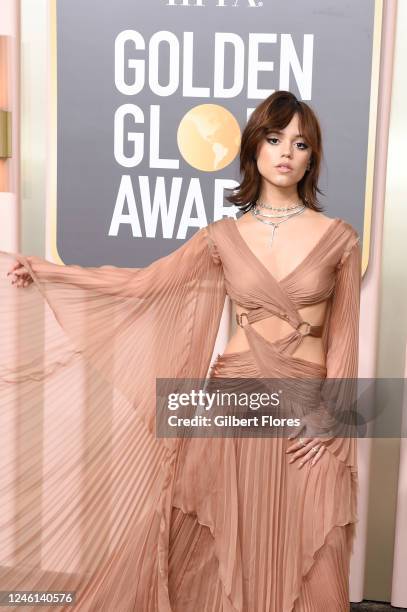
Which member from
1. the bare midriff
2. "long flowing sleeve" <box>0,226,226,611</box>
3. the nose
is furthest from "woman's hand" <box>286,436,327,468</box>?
the nose

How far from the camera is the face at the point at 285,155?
1.84 meters

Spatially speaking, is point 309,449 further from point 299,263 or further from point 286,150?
point 286,150

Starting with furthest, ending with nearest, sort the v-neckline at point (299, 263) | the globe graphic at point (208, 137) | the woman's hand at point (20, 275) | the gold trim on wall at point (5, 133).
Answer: the gold trim on wall at point (5, 133) < the globe graphic at point (208, 137) < the woman's hand at point (20, 275) < the v-neckline at point (299, 263)

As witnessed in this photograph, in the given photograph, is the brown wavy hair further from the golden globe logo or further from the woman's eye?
the golden globe logo

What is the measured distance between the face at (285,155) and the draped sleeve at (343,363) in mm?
196

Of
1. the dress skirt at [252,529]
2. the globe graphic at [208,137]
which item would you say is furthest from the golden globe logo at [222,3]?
the dress skirt at [252,529]

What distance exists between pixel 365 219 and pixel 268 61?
0.47 metres

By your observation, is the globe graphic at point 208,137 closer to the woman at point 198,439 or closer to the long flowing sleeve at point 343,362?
the woman at point 198,439

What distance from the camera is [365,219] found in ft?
6.93

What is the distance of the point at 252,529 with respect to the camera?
1898mm

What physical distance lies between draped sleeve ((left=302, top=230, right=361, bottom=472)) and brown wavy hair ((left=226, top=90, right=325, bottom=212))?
158mm

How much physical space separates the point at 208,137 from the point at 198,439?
769 millimetres

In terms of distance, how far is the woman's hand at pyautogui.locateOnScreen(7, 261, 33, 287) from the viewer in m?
1.96

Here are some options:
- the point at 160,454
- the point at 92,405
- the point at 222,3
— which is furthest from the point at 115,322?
the point at 222,3
